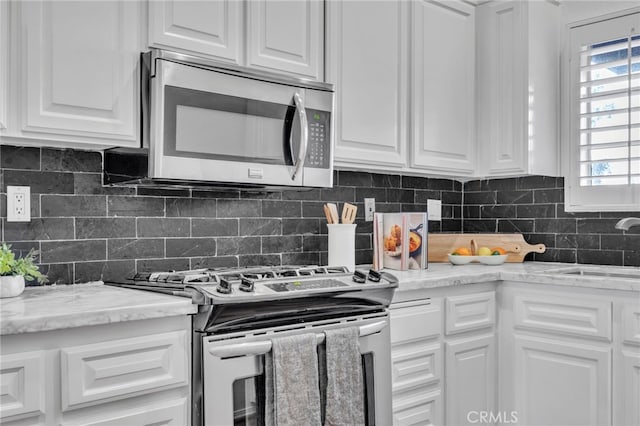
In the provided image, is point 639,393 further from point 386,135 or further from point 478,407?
point 386,135

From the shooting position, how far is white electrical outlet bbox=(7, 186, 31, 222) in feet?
6.66

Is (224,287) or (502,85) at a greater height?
(502,85)

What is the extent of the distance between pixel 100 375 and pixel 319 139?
123cm

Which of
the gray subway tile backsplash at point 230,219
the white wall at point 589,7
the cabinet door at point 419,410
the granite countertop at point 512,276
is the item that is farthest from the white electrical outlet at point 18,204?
the white wall at point 589,7

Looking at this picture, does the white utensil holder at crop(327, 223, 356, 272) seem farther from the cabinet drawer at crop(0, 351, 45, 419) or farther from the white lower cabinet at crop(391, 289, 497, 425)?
the cabinet drawer at crop(0, 351, 45, 419)

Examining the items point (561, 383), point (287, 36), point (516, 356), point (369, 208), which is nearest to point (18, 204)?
point (287, 36)

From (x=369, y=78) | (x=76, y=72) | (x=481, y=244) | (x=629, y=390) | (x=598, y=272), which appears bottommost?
(x=629, y=390)

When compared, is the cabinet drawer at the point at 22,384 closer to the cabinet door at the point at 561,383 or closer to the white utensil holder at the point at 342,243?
the white utensil holder at the point at 342,243

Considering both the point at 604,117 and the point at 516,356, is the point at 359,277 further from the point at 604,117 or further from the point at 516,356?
the point at 604,117

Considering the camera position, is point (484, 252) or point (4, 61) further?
point (484, 252)

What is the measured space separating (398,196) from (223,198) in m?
1.07

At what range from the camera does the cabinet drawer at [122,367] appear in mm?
1549

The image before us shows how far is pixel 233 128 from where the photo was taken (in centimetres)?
218

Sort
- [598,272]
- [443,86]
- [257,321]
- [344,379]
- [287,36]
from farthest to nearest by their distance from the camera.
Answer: [443,86] → [598,272] → [287,36] → [344,379] → [257,321]
